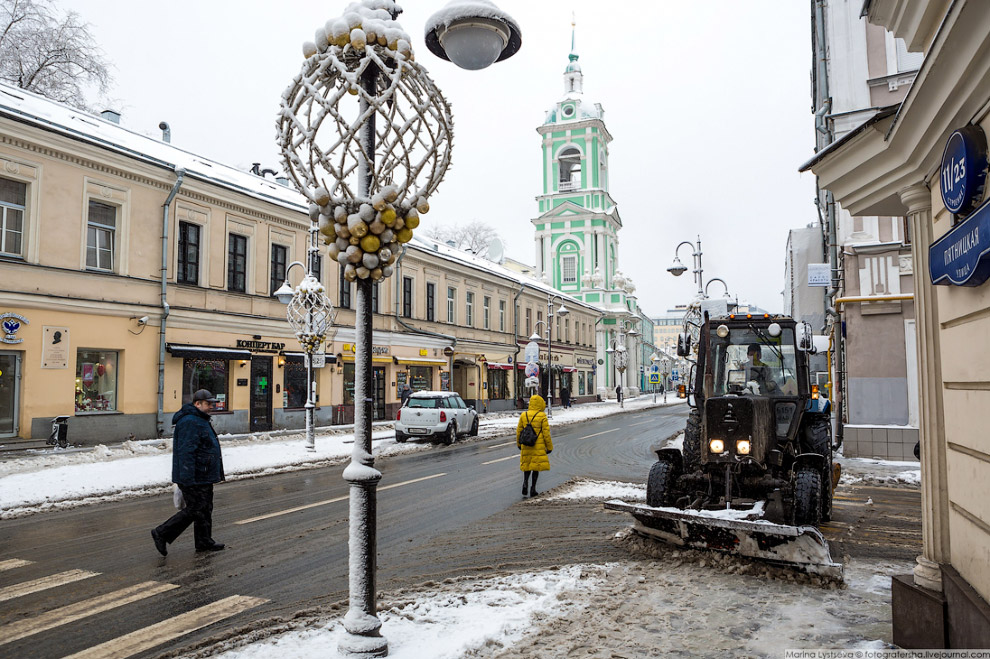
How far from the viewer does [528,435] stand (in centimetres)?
1093

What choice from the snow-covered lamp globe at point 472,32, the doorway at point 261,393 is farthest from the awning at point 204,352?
the snow-covered lamp globe at point 472,32

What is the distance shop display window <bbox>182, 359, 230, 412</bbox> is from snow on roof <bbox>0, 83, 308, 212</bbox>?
6.20 metres

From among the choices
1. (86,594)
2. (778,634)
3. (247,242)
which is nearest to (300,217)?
(247,242)

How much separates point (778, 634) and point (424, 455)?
1434 centimetres

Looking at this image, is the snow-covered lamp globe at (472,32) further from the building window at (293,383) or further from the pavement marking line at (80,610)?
the building window at (293,383)

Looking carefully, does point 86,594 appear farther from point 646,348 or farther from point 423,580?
point 646,348

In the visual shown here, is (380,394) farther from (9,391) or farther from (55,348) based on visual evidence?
(9,391)

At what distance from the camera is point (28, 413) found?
1714 centimetres

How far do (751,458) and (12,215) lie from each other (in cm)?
1908

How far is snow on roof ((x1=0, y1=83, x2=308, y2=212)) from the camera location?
1798 cm

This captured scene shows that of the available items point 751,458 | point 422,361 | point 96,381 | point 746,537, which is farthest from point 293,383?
point 746,537

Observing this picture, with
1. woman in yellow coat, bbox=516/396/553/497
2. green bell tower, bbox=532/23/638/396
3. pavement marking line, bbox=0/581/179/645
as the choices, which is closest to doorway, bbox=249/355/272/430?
woman in yellow coat, bbox=516/396/553/497

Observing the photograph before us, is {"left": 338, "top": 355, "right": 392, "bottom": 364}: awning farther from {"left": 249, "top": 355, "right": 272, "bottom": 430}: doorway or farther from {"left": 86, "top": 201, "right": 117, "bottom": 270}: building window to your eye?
{"left": 86, "top": 201, "right": 117, "bottom": 270}: building window

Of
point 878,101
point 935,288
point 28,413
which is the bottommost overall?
point 28,413
